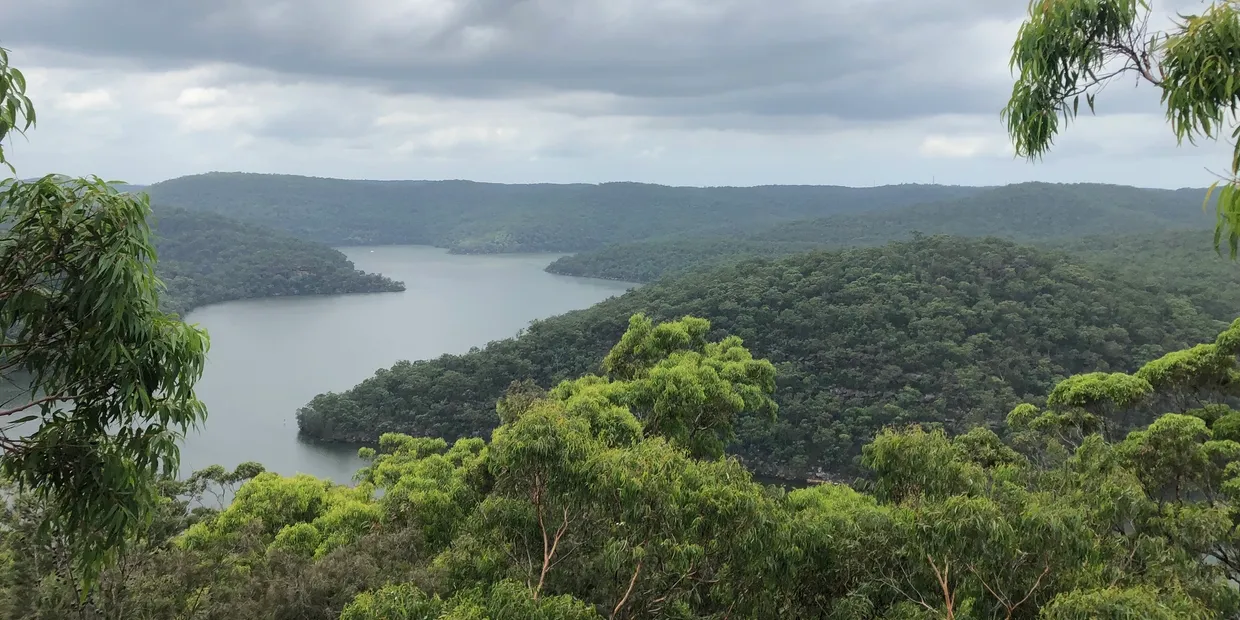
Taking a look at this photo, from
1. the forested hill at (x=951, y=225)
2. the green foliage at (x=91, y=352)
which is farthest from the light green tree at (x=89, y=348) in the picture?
the forested hill at (x=951, y=225)

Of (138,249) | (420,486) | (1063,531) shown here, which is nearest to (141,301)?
(138,249)

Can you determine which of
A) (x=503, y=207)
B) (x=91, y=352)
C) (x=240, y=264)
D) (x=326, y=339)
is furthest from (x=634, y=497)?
(x=503, y=207)

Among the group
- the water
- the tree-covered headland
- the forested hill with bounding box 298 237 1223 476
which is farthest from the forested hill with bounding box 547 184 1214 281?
the tree-covered headland

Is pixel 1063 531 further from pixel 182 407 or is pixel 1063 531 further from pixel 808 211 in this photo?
pixel 808 211

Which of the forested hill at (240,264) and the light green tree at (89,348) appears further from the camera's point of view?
the forested hill at (240,264)

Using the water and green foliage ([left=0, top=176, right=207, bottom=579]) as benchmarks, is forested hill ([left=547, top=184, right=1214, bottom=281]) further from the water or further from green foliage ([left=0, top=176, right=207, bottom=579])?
green foliage ([left=0, top=176, right=207, bottom=579])

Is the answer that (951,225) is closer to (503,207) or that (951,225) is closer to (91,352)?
(503,207)

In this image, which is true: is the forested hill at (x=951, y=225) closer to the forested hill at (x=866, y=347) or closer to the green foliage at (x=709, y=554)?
the forested hill at (x=866, y=347)
